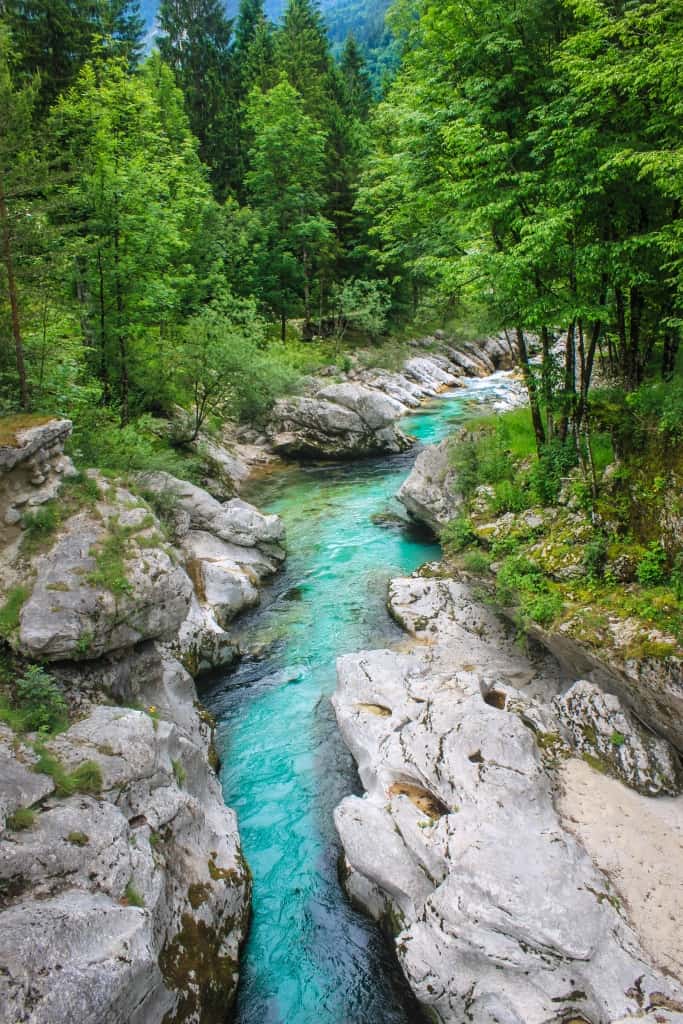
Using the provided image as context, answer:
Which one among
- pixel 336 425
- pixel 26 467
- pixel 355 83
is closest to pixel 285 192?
pixel 336 425

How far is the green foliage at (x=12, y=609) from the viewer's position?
898cm

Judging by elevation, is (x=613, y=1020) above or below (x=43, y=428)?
below

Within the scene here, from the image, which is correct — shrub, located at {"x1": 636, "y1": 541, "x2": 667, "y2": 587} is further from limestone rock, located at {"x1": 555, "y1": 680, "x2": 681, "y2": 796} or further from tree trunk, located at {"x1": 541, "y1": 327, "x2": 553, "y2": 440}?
tree trunk, located at {"x1": 541, "y1": 327, "x2": 553, "y2": 440}

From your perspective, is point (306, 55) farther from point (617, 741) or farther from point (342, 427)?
point (617, 741)

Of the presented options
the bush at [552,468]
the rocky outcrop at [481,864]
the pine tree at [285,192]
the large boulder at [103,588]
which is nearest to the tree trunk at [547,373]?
the bush at [552,468]

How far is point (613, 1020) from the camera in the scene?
6.12 metres

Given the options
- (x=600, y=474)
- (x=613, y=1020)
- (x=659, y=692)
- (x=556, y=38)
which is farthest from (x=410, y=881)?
(x=556, y=38)

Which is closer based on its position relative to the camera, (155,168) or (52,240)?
(52,240)

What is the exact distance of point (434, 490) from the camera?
61.0 feet

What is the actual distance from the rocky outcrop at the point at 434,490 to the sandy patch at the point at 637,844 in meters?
9.31

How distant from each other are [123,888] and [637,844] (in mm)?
6693

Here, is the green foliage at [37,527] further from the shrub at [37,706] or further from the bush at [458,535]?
the bush at [458,535]

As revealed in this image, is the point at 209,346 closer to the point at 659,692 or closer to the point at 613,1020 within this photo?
the point at 659,692

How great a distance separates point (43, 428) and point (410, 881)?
9515 mm
